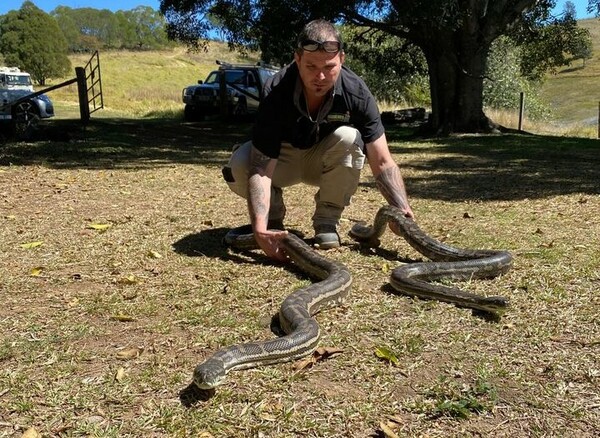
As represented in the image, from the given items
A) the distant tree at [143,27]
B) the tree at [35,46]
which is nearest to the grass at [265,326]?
the tree at [35,46]

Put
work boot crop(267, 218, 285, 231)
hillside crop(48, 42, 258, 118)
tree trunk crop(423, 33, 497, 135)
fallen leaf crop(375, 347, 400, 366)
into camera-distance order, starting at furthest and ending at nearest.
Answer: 1. hillside crop(48, 42, 258, 118)
2. tree trunk crop(423, 33, 497, 135)
3. work boot crop(267, 218, 285, 231)
4. fallen leaf crop(375, 347, 400, 366)

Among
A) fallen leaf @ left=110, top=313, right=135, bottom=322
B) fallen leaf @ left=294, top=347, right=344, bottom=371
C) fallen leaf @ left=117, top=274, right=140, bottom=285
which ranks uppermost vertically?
fallen leaf @ left=117, top=274, right=140, bottom=285

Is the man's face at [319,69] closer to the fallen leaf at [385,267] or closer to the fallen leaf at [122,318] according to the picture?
the fallen leaf at [385,267]

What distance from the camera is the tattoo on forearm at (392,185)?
17.9ft

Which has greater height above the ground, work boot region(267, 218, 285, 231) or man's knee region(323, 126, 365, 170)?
man's knee region(323, 126, 365, 170)

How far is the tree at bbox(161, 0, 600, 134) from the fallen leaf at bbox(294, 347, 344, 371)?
15.0m

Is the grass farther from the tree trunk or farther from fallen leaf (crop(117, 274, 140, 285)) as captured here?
the tree trunk

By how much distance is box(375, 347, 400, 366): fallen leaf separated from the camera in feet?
11.3

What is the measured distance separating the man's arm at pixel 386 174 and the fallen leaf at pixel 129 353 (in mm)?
2745

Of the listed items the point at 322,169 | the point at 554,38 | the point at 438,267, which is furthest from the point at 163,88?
the point at 438,267

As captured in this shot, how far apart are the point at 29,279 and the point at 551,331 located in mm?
3977

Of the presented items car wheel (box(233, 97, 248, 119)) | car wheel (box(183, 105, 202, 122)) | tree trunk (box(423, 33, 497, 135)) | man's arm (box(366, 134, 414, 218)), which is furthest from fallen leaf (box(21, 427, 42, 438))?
car wheel (box(183, 105, 202, 122))

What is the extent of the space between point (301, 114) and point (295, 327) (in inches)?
88.6

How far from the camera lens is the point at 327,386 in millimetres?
3209
